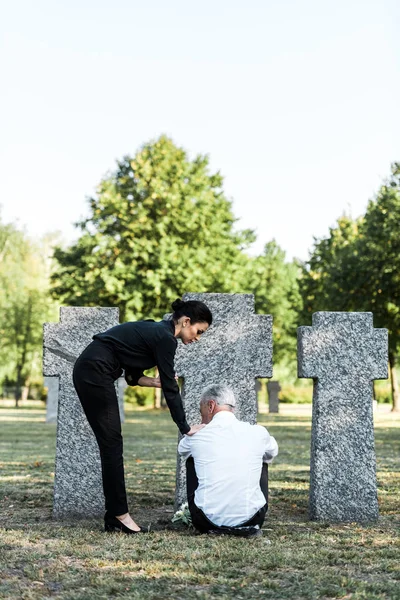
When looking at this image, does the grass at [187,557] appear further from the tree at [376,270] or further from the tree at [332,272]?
the tree at [332,272]

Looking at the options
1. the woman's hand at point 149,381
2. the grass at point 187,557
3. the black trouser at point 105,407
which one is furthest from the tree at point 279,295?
the black trouser at point 105,407

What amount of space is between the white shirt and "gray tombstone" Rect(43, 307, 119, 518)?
151cm

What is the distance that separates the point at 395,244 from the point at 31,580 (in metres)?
27.7

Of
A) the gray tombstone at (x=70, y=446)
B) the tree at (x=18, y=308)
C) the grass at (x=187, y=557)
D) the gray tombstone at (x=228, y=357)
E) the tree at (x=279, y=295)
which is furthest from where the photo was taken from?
the tree at (x=18, y=308)

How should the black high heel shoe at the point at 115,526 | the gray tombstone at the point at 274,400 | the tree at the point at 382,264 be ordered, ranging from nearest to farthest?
the black high heel shoe at the point at 115,526, the tree at the point at 382,264, the gray tombstone at the point at 274,400

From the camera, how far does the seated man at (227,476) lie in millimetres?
6219

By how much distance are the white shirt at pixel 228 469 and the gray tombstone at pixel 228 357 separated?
3.81 ft

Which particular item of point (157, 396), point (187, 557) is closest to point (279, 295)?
point (157, 396)

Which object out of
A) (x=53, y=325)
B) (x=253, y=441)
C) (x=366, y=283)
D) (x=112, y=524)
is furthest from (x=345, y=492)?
(x=366, y=283)

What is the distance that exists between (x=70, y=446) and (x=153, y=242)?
27.1 meters

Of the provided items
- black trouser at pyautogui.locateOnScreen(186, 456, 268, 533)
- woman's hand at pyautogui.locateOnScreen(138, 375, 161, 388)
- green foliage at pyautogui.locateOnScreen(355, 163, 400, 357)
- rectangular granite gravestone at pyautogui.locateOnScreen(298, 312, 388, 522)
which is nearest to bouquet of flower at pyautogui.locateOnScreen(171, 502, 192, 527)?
black trouser at pyautogui.locateOnScreen(186, 456, 268, 533)

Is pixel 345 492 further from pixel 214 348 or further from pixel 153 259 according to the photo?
pixel 153 259

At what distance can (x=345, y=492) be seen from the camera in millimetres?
7348

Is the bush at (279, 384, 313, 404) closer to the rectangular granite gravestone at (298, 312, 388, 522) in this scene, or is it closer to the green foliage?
the green foliage
